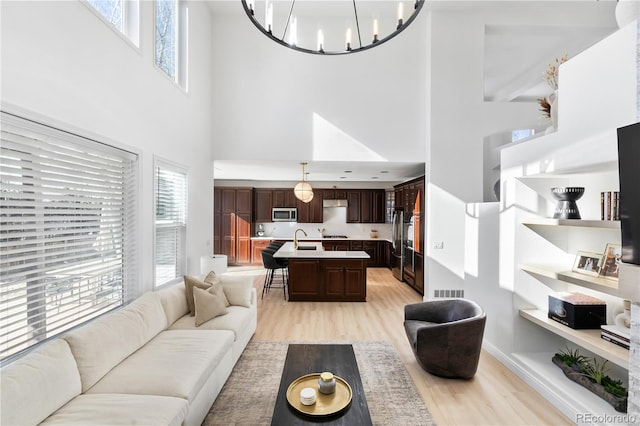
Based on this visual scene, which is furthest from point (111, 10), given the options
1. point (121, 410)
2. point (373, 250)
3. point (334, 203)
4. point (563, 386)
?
point (373, 250)

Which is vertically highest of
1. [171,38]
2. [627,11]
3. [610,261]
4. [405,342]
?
[171,38]

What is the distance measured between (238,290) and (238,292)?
0.08ft

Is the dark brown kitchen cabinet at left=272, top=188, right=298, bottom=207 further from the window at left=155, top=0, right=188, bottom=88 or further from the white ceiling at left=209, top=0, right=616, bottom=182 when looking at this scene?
the window at left=155, top=0, right=188, bottom=88

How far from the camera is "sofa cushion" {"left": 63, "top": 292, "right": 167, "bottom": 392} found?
1.92 metres

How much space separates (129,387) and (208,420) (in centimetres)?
69

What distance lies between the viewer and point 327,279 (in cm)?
526

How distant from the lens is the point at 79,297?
231cm

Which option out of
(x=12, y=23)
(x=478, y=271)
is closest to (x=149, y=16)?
(x=12, y=23)

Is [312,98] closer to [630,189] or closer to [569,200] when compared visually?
[569,200]

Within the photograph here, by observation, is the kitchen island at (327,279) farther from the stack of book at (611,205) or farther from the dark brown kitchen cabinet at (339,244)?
the stack of book at (611,205)

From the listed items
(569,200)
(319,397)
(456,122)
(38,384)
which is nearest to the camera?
(38,384)

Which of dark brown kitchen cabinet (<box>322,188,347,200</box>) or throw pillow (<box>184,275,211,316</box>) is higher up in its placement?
dark brown kitchen cabinet (<box>322,188,347,200</box>)

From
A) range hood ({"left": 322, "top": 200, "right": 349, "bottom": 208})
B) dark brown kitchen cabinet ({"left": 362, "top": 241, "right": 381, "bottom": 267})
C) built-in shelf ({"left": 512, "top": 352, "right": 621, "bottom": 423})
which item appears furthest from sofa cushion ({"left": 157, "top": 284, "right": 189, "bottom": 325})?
dark brown kitchen cabinet ({"left": 362, "top": 241, "right": 381, "bottom": 267})

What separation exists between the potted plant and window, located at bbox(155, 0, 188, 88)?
5.23 meters
